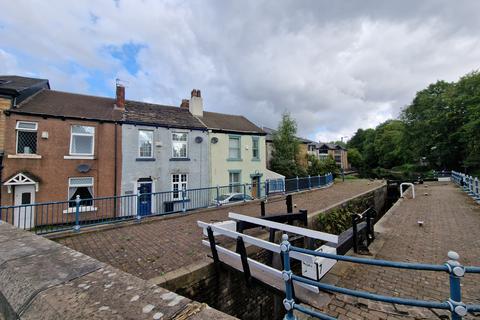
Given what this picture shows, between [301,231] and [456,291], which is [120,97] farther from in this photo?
[456,291]

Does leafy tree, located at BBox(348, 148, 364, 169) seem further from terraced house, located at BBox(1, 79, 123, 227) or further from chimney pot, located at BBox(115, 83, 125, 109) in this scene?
terraced house, located at BBox(1, 79, 123, 227)

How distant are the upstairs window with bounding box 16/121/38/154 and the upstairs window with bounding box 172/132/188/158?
304 inches

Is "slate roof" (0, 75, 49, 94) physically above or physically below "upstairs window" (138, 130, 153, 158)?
above

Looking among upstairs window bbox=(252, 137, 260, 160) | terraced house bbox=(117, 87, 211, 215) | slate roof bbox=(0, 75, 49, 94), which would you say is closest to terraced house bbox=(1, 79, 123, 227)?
slate roof bbox=(0, 75, 49, 94)

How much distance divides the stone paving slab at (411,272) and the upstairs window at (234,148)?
41.0ft

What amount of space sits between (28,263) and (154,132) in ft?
48.7

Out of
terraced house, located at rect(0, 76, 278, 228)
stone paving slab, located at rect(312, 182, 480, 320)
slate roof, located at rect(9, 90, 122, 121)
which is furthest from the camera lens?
slate roof, located at rect(9, 90, 122, 121)

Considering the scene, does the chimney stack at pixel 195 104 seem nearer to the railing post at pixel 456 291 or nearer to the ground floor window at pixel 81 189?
the ground floor window at pixel 81 189

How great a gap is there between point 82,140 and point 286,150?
20.3 metres

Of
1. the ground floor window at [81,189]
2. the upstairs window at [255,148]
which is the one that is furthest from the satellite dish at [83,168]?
the upstairs window at [255,148]

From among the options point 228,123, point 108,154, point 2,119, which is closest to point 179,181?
point 108,154

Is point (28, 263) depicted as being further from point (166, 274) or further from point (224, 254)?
point (224, 254)

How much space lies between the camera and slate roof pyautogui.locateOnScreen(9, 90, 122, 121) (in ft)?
42.1

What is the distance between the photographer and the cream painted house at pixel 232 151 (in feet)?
59.9
